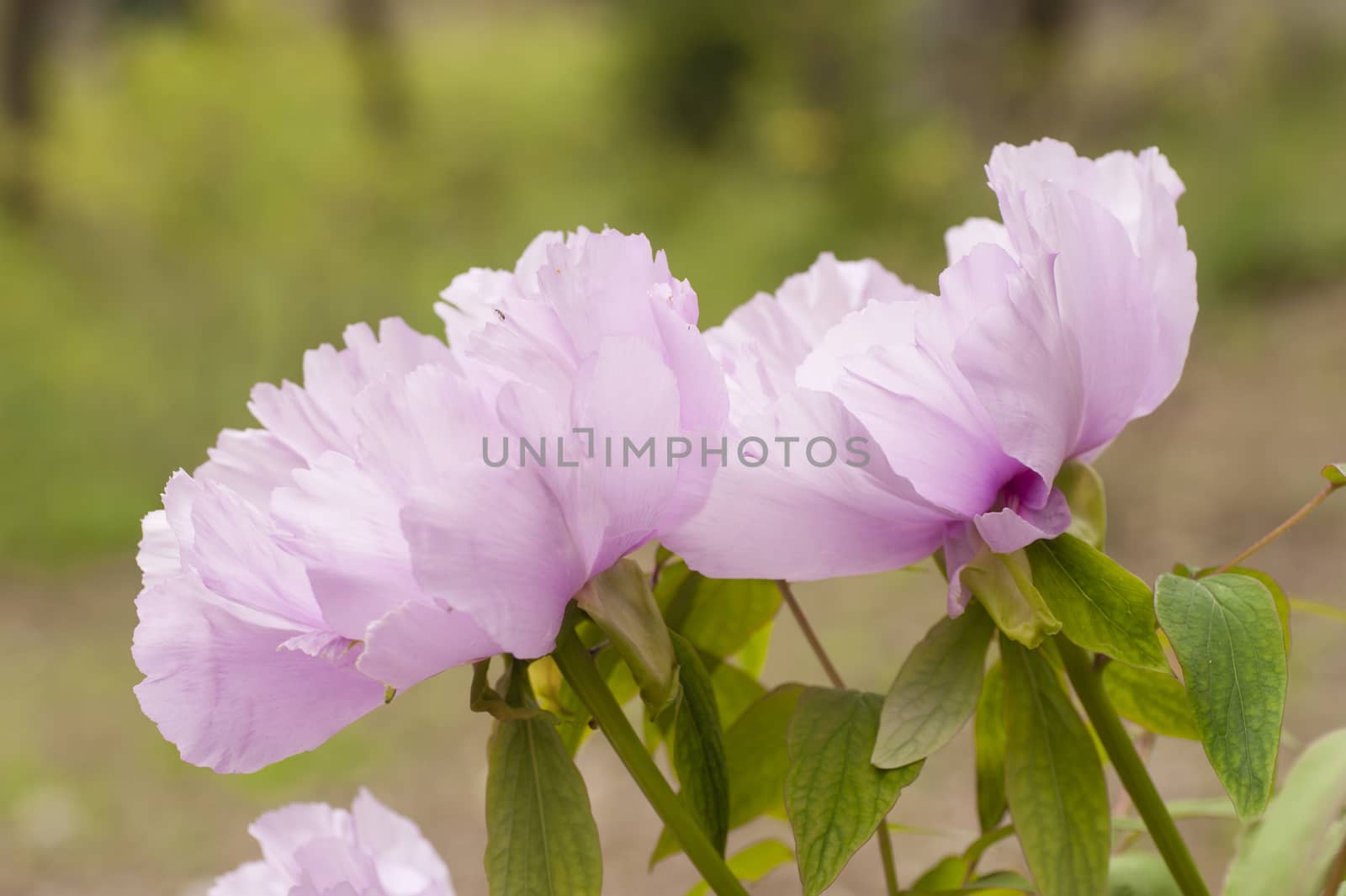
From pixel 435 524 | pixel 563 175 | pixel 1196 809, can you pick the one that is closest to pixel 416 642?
pixel 435 524

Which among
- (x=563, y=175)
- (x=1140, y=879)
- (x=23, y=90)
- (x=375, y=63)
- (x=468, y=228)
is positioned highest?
(x=375, y=63)

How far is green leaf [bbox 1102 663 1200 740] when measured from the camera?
11.8 inches

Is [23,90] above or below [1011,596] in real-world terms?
above

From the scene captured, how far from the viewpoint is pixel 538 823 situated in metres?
0.25

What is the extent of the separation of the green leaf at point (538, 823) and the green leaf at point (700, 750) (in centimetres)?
2

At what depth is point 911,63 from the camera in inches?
155

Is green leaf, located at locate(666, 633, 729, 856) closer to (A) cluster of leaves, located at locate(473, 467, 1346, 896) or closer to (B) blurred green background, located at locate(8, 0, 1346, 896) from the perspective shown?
(A) cluster of leaves, located at locate(473, 467, 1346, 896)

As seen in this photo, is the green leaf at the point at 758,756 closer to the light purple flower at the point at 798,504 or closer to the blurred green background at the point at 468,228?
the light purple flower at the point at 798,504

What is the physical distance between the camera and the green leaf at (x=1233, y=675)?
23 cm

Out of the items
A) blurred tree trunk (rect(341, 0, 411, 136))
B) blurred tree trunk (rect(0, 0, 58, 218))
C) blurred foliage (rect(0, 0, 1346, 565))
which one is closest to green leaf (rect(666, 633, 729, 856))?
blurred foliage (rect(0, 0, 1346, 565))

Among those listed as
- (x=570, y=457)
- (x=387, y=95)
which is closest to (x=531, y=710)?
(x=570, y=457)

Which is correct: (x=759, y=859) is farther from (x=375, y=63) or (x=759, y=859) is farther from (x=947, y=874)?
(x=375, y=63)

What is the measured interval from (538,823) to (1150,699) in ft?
0.46

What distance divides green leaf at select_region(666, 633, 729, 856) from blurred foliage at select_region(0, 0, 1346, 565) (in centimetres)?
273
